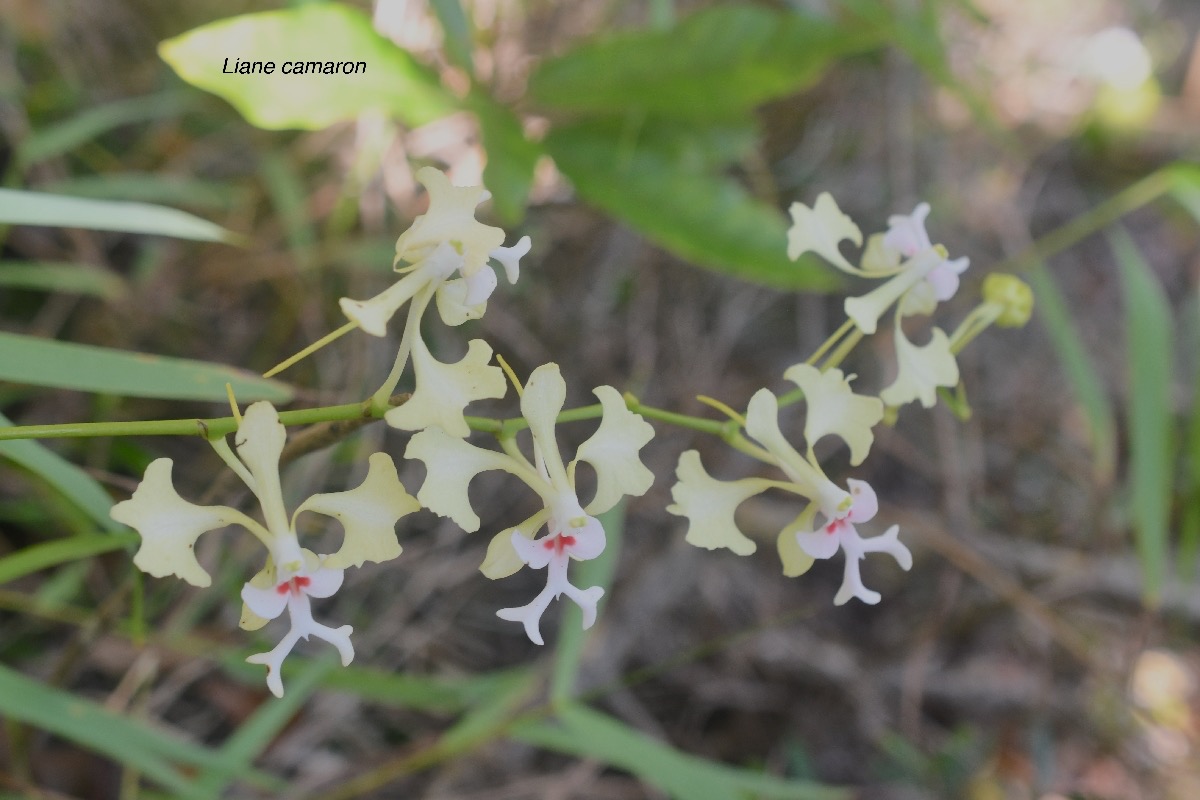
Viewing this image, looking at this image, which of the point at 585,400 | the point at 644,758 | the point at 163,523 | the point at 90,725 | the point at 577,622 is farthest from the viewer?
the point at 585,400

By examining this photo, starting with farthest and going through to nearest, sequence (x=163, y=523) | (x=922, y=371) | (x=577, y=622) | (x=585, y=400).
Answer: (x=585, y=400) < (x=577, y=622) < (x=922, y=371) < (x=163, y=523)

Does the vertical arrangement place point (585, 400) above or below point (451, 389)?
above

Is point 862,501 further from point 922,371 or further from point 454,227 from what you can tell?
point 454,227

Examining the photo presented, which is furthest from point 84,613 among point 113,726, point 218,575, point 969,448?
point 969,448

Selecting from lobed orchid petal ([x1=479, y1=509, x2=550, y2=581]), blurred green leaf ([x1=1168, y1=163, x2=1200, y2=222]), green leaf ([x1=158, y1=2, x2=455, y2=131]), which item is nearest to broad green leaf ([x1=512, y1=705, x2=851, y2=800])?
lobed orchid petal ([x1=479, y1=509, x2=550, y2=581])

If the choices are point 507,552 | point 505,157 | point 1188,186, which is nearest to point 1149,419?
point 1188,186

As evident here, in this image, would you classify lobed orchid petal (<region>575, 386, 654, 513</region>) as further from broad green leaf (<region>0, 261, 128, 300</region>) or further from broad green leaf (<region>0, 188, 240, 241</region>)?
broad green leaf (<region>0, 261, 128, 300</region>)

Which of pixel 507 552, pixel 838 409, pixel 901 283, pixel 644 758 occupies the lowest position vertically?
pixel 644 758
